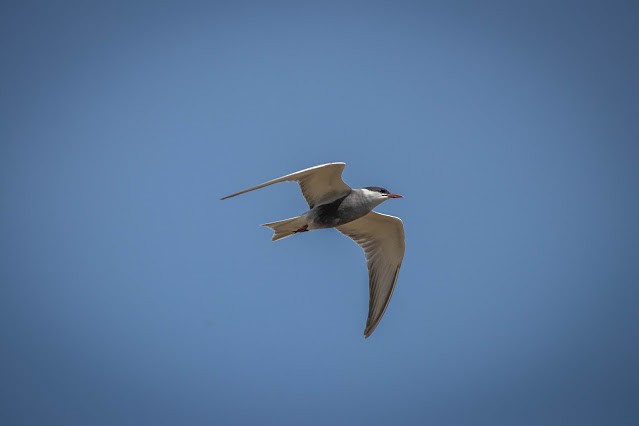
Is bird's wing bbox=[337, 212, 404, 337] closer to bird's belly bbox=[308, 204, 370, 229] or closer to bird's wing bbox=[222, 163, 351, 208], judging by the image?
bird's belly bbox=[308, 204, 370, 229]

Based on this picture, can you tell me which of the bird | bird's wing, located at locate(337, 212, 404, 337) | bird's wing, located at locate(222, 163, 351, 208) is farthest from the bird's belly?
bird's wing, located at locate(337, 212, 404, 337)

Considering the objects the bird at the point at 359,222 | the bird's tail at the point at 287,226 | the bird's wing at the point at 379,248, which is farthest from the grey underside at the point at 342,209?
the bird's wing at the point at 379,248

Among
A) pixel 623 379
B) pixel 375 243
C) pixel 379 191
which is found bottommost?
pixel 623 379

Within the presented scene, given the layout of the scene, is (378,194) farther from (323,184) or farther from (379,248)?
(379,248)

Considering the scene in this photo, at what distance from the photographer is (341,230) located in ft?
32.7

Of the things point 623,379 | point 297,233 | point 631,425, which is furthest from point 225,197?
point 623,379

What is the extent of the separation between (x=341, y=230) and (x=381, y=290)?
3.52 ft

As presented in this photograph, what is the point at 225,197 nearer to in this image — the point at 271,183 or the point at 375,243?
the point at 271,183

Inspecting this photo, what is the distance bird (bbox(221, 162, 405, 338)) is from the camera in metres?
8.55

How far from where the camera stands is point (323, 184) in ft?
28.2

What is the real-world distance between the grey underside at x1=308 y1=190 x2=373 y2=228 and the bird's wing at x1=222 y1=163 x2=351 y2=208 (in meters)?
0.07

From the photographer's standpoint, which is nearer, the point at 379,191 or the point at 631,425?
the point at 379,191

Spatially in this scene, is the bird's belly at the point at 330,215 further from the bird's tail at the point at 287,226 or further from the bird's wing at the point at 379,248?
the bird's wing at the point at 379,248

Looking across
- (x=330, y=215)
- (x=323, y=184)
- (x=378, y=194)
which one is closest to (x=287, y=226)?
(x=330, y=215)
